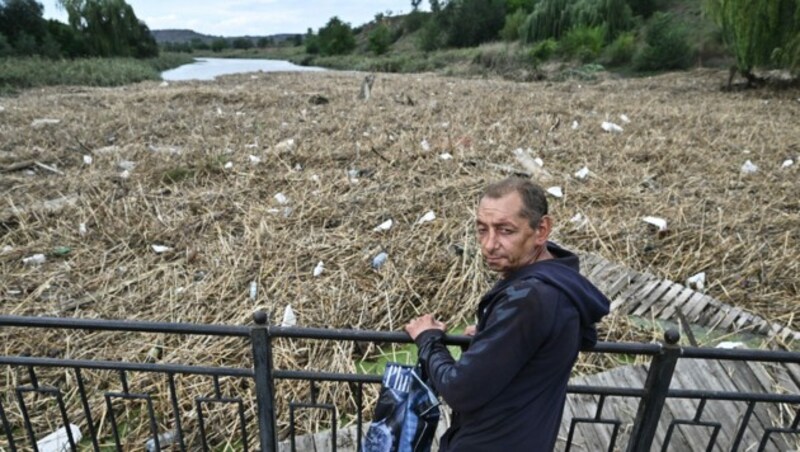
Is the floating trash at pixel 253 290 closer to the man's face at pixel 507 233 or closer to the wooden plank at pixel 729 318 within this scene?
the man's face at pixel 507 233

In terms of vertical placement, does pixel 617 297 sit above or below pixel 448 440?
below

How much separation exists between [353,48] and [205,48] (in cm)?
3677

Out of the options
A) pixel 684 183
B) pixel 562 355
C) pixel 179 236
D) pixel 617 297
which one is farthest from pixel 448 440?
pixel 684 183

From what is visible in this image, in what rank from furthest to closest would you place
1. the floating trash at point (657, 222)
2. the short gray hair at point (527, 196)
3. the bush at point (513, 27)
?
1. the bush at point (513, 27)
2. the floating trash at point (657, 222)
3. the short gray hair at point (527, 196)

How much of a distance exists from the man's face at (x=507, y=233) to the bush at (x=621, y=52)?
2483 centimetres

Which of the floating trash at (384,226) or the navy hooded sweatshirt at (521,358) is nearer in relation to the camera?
the navy hooded sweatshirt at (521,358)

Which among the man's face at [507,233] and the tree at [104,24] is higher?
the tree at [104,24]

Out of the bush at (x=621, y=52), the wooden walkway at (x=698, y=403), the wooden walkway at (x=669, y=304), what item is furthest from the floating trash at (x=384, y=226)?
the bush at (x=621, y=52)

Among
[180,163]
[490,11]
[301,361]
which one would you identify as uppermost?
[490,11]

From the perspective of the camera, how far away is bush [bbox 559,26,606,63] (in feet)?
76.4

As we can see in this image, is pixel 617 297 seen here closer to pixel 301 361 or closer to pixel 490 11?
pixel 301 361

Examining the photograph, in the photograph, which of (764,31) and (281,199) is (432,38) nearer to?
(764,31)

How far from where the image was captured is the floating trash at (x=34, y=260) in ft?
12.0

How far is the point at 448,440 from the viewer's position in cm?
143
